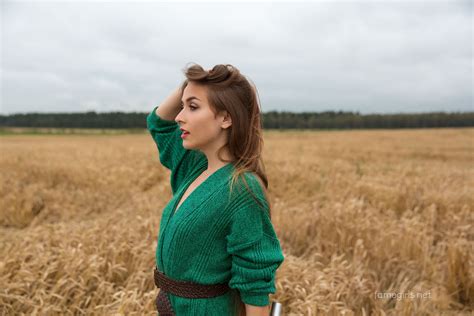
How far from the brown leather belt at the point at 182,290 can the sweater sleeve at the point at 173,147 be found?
1.67 ft

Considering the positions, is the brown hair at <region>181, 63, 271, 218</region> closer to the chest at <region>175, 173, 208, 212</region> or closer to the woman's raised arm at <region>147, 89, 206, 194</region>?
the chest at <region>175, 173, 208, 212</region>

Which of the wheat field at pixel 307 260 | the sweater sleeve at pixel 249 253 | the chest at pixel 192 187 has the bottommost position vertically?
the wheat field at pixel 307 260

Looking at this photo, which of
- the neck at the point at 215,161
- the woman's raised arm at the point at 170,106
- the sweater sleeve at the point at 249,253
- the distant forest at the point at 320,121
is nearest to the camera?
the sweater sleeve at the point at 249,253

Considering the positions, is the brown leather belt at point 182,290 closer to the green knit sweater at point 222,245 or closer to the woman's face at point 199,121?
the green knit sweater at point 222,245

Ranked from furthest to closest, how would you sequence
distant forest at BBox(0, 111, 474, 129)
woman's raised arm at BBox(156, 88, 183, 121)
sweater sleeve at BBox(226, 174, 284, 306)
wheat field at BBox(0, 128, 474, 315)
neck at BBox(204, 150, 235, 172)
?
distant forest at BBox(0, 111, 474, 129)
wheat field at BBox(0, 128, 474, 315)
woman's raised arm at BBox(156, 88, 183, 121)
neck at BBox(204, 150, 235, 172)
sweater sleeve at BBox(226, 174, 284, 306)

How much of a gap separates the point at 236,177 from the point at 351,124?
2822 inches

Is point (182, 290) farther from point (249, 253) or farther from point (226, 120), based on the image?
point (226, 120)

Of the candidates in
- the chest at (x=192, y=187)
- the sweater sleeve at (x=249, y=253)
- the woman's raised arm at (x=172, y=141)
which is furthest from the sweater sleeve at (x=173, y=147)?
the sweater sleeve at (x=249, y=253)

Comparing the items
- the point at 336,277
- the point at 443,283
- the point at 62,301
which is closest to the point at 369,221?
the point at 443,283

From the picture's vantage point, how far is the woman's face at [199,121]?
56.3 inches

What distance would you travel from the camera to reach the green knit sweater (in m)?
1.36

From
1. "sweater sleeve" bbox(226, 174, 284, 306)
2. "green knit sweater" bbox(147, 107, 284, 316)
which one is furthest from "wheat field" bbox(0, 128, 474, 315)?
"sweater sleeve" bbox(226, 174, 284, 306)

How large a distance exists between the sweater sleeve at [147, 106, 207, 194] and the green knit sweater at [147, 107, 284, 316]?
291 millimetres

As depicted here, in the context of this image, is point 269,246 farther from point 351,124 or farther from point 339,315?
point 351,124
